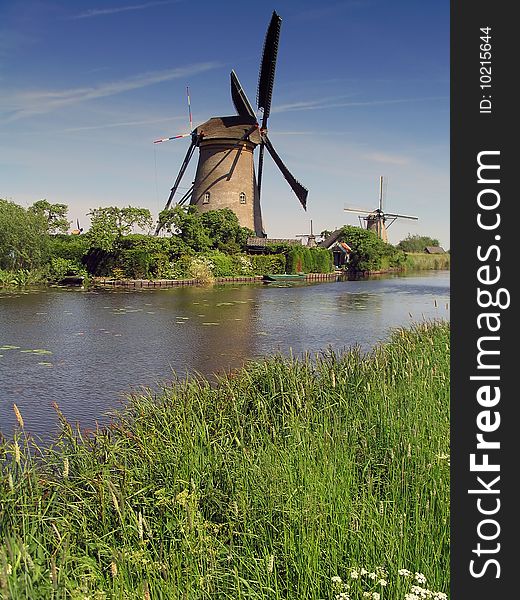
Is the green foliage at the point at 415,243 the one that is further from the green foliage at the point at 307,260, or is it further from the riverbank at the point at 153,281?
the riverbank at the point at 153,281

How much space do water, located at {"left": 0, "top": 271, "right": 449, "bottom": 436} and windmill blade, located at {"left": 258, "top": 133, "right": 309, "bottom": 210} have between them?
42.1 feet

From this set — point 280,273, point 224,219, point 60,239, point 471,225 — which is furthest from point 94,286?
point 471,225

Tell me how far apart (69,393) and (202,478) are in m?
5.12

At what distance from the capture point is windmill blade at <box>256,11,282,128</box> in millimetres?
31906

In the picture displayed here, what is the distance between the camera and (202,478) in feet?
11.2

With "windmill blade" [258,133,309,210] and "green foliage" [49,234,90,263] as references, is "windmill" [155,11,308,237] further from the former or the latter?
"green foliage" [49,234,90,263]

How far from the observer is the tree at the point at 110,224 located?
2858 centimetres

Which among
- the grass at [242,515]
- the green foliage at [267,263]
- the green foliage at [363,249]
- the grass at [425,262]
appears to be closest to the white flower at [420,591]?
the grass at [242,515]

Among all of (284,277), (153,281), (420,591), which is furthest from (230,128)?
Result: (420,591)

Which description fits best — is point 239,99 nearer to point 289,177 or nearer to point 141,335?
point 289,177

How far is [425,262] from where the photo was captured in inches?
2238

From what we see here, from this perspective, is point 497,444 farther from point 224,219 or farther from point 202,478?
point 224,219

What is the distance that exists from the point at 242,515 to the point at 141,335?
34.0 ft

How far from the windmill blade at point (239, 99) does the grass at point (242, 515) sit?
3241 centimetres
